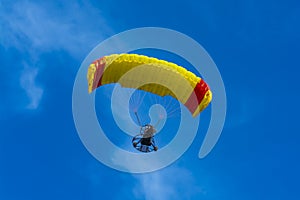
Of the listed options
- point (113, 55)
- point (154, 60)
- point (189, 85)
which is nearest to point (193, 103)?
point (189, 85)

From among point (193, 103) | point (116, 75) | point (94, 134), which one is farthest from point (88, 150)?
point (193, 103)

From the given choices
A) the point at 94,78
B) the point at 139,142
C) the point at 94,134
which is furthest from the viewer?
the point at 94,134

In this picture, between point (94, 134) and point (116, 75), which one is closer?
point (116, 75)

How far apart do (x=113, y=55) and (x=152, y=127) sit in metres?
5.81

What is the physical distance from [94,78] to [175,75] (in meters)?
5.16

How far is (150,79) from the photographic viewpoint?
29.0 meters

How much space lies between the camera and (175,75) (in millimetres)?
28406

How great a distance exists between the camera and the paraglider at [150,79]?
27.8 meters

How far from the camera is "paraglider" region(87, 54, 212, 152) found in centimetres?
2780

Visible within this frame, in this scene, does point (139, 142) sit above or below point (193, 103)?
below

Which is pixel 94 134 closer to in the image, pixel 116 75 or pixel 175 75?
pixel 116 75

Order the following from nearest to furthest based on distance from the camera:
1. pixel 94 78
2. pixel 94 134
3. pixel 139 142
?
1. pixel 94 78
2. pixel 139 142
3. pixel 94 134

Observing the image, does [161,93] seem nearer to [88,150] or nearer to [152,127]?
[152,127]

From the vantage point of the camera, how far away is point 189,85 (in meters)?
28.8
